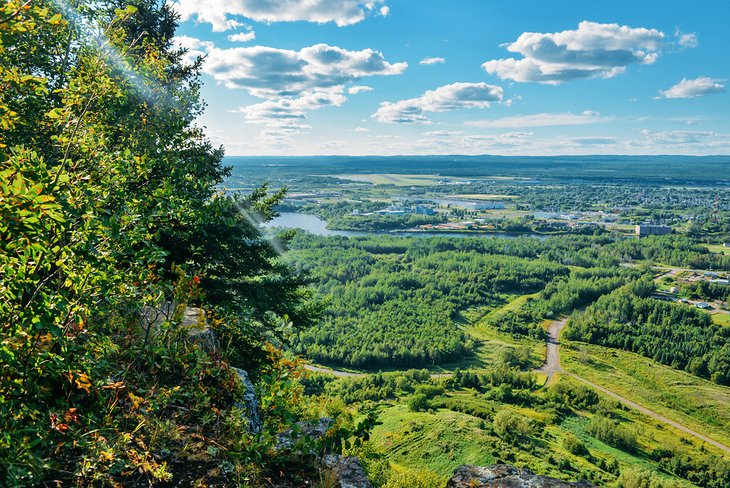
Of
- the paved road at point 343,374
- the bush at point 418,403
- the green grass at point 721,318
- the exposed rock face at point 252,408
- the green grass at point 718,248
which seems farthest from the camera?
the green grass at point 718,248

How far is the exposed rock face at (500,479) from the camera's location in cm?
759

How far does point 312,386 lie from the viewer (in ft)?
182

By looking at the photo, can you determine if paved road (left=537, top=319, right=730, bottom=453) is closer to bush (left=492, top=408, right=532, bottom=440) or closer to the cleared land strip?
the cleared land strip

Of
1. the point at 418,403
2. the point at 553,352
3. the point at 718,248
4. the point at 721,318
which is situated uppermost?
the point at 718,248

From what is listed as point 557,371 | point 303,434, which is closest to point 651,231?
point 557,371

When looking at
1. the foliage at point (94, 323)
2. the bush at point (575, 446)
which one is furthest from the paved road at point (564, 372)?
the foliage at point (94, 323)

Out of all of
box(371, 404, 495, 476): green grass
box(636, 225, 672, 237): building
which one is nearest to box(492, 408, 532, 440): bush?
box(371, 404, 495, 476): green grass

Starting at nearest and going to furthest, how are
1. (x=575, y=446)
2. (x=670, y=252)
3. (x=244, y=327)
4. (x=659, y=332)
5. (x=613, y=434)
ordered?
(x=244, y=327)
(x=575, y=446)
(x=613, y=434)
(x=659, y=332)
(x=670, y=252)

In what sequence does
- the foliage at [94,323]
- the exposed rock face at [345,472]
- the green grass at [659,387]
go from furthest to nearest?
the green grass at [659,387], the exposed rock face at [345,472], the foliage at [94,323]

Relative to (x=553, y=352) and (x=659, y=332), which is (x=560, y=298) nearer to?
(x=659, y=332)

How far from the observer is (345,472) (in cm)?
574

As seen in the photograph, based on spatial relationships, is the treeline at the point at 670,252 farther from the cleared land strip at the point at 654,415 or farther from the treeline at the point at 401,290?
the cleared land strip at the point at 654,415

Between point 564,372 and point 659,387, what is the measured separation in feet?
40.2

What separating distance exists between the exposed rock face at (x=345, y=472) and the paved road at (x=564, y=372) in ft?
198
